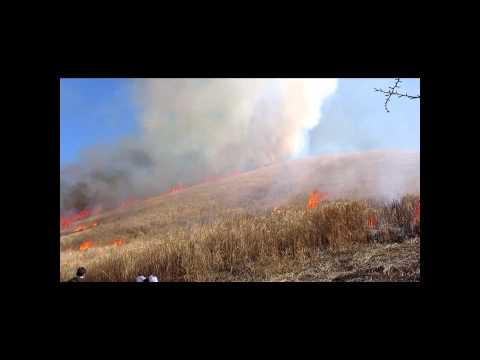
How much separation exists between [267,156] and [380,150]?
1.13m

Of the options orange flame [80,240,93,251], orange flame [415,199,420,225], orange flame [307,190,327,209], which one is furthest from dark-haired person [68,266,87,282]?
orange flame [415,199,420,225]

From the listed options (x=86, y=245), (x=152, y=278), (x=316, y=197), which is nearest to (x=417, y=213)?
(x=316, y=197)

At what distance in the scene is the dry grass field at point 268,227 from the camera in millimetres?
4078

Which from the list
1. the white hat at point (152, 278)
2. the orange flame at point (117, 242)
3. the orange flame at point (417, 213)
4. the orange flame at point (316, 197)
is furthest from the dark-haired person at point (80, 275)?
the orange flame at point (417, 213)

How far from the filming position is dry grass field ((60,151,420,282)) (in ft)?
13.4

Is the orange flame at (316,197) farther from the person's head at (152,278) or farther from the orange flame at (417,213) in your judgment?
the person's head at (152,278)

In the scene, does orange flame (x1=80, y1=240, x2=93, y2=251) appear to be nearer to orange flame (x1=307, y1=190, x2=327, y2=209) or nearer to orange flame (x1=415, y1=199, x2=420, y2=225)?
orange flame (x1=307, y1=190, x2=327, y2=209)

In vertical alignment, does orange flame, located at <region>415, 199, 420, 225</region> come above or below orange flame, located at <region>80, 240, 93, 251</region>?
above

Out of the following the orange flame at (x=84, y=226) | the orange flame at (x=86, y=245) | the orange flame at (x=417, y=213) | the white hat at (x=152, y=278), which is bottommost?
the white hat at (x=152, y=278)

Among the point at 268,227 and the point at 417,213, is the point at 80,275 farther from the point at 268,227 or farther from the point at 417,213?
the point at 417,213

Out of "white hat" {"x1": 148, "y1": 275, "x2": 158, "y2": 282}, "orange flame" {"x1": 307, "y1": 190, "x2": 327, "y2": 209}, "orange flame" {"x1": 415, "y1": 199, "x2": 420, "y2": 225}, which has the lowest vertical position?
"white hat" {"x1": 148, "y1": 275, "x2": 158, "y2": 282}

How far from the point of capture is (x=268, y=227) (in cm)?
425

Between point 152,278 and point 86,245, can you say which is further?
point 86,245
